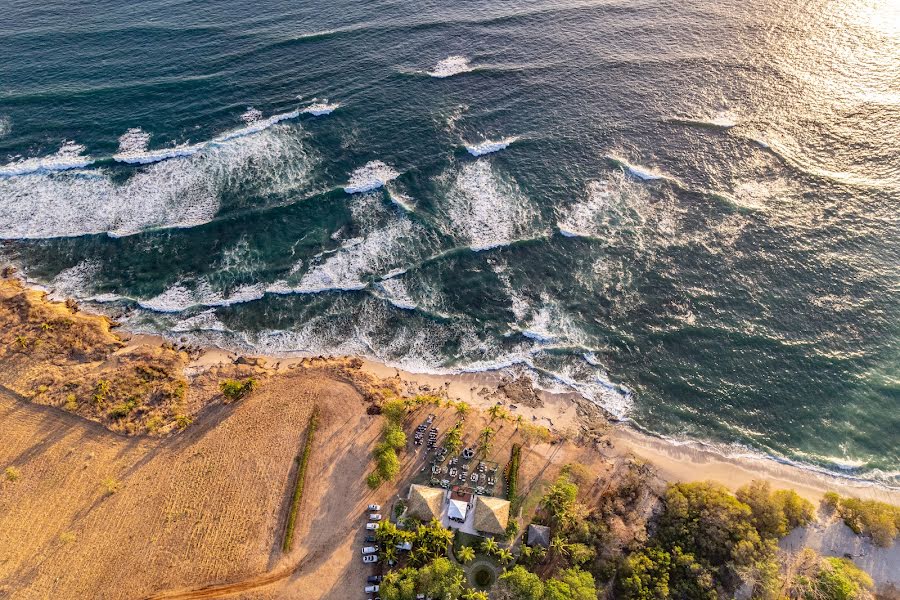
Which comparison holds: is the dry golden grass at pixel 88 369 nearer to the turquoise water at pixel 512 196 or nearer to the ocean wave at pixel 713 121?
the turquoise water at pixel 512 196

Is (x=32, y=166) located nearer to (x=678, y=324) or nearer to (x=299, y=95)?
(x=299, y=95)

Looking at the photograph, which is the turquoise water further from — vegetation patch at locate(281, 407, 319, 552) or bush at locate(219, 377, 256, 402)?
vegetation patch at locate(281, 407, 319, 552)

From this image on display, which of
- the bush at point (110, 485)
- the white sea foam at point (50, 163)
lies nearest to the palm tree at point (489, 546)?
the bush at point (110, 485)

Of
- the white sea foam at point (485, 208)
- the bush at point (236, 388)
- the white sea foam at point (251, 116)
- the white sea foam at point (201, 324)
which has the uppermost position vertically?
the white sea foam at point (251, 116)

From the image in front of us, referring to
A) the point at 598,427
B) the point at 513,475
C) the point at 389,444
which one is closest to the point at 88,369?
the point at 389,444

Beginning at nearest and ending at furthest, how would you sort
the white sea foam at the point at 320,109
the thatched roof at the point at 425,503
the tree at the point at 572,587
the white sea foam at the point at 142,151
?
the tree at the point at 572,587 → the thatched roof at the point at 425,503 → the white sea foam at the point at 142,151 → the white sea foam at the point at 320,109

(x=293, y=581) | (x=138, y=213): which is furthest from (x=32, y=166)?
(x=293, y=581)
